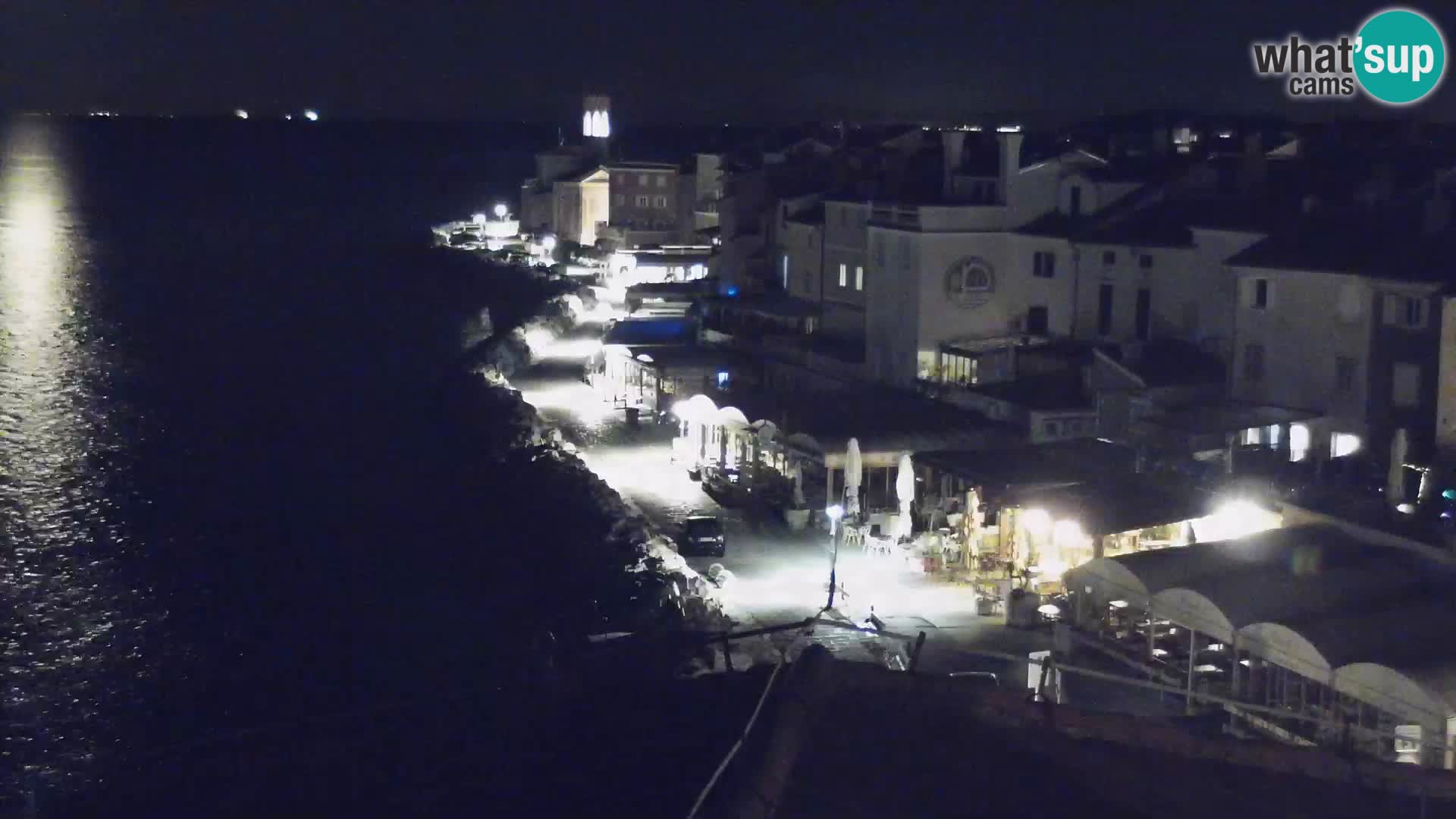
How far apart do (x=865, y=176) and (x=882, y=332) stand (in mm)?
8740

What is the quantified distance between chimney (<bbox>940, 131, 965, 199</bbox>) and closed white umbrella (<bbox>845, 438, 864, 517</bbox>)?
38.4 feet

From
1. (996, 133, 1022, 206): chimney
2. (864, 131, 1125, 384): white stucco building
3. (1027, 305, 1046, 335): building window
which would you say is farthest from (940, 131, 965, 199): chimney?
(1027, 305, 1046, 335): building window

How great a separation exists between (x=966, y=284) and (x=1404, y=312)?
946 centimetres

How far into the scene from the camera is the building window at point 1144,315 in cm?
2811

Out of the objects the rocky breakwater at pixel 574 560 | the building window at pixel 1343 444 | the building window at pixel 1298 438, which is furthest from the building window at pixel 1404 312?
the rocky breakwater at pixel 574 560

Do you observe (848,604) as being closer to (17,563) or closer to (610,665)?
(610,665)

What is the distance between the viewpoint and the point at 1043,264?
30500 mm

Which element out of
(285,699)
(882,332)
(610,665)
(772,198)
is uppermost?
(772,198)

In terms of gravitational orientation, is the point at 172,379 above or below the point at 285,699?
above

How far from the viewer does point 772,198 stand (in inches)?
1746

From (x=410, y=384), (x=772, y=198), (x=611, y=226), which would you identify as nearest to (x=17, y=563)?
(x=410, y=384)

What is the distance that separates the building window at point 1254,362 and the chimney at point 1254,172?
5012 mm

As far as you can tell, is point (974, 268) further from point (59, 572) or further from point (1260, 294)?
point (59, 572)

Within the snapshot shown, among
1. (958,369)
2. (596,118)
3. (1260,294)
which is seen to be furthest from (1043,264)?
(596,118)
